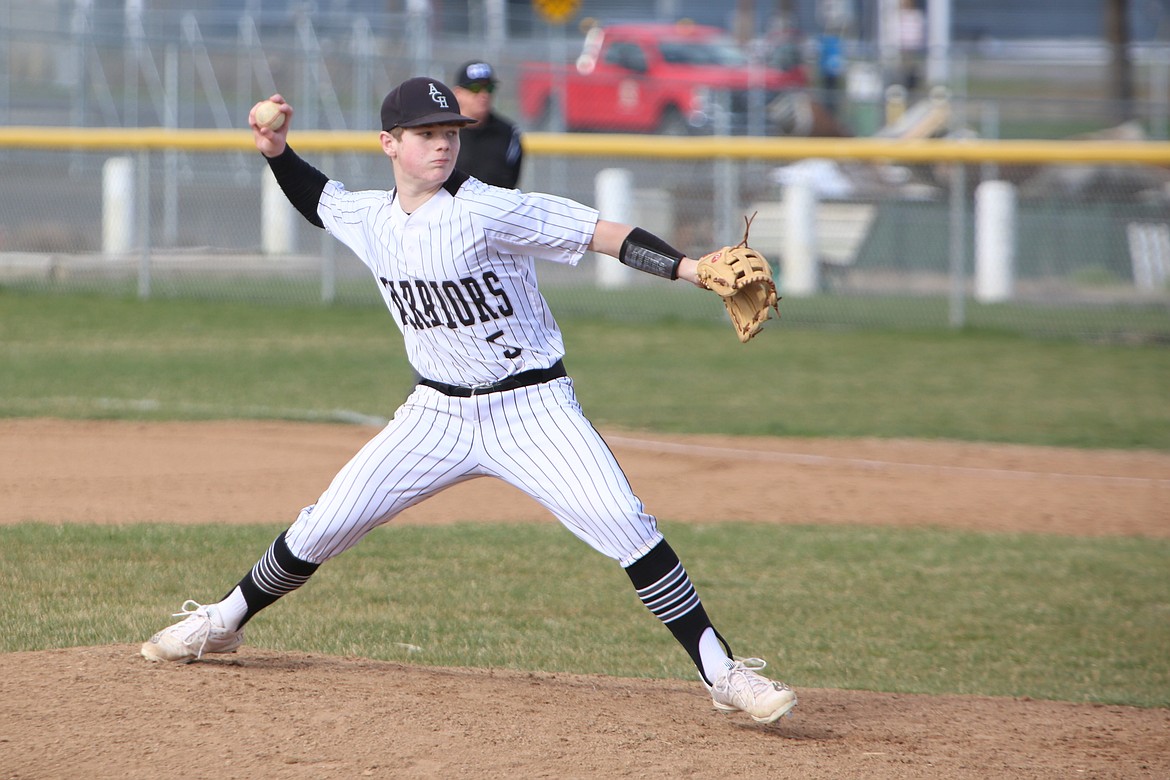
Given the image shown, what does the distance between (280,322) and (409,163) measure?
11.1 metres

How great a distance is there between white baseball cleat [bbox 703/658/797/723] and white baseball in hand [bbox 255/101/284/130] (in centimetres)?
216

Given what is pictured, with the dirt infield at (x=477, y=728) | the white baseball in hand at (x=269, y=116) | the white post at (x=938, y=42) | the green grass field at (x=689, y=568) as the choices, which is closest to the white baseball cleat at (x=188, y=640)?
the dirt infield at (x=477, y=728)

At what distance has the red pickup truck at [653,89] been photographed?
21625mm

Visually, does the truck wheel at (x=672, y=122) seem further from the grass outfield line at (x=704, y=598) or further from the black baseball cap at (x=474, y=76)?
the grass outfield line at (x=704, y=598)

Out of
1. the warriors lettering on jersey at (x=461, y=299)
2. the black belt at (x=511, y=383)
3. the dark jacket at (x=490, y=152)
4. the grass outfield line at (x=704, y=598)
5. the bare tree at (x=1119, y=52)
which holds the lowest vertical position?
the grass outfield line at (x=704, y=598)

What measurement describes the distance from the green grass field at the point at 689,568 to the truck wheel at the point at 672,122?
11.7 metres

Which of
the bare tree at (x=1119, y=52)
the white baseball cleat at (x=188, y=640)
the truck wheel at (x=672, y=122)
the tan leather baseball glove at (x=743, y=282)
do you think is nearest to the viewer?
the tan leather baseball glove at (x=743, y=282)

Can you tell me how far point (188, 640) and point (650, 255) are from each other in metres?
1.85

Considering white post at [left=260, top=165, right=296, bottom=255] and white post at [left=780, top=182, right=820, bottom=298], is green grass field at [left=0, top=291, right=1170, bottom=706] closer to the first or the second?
white post at [left=780, top=182, right=820, bottom=298]

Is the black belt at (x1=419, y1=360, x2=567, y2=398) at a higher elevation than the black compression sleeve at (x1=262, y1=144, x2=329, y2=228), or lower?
lower

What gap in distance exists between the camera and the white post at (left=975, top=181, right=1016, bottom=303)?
1571cm

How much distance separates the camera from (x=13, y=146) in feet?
52.7

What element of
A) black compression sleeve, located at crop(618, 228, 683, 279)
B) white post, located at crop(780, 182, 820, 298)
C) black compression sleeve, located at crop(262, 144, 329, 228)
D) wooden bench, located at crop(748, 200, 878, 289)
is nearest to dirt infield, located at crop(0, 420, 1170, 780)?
black compression sleeve, located at crop(618, 228, 683, 279)

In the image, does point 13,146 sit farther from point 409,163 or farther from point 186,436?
point 409,163
